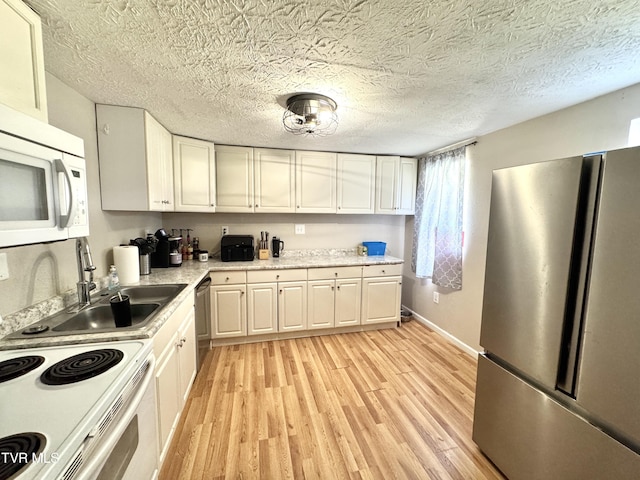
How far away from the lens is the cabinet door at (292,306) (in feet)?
9.41

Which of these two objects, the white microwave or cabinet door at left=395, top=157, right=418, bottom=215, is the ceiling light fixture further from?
cabinet door at left=395, top=157, right=418, bottom=215

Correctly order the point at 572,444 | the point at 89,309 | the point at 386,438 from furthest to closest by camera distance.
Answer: the point at 386,438, the point at 89,309, the point at 572,444

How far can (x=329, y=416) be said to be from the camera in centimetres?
183

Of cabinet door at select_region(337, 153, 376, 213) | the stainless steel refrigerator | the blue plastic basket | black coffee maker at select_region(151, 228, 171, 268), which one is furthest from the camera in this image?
the blue plastic basket

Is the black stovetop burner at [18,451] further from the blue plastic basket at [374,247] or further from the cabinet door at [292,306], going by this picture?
the blue plastic basket at [374,247]

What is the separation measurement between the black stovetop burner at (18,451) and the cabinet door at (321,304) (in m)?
2.36

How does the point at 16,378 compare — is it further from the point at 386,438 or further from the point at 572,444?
the point at 572,444

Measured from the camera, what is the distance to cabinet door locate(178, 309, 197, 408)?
1.75 meters

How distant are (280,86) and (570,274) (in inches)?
69.8

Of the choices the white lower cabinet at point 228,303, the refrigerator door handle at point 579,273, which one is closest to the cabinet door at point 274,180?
the white lower cabinet at point 228,303

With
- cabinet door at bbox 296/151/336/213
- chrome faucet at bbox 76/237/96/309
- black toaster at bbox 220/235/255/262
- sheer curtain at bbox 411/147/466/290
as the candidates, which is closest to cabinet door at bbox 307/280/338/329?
black toaster at bbox 220/235/255/262

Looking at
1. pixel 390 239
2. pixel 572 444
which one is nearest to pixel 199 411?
pixel 572 444

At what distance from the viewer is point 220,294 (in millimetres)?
2676

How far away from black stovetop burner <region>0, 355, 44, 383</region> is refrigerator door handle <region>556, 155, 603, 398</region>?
84.2 inches
